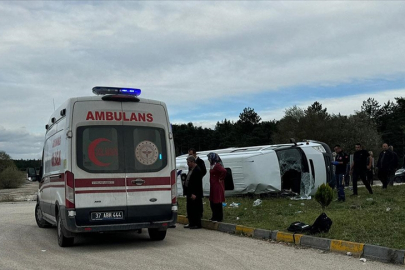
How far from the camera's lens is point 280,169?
18.1 metres

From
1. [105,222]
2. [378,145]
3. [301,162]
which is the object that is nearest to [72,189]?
[105,222]

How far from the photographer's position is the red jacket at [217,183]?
39.5 ft

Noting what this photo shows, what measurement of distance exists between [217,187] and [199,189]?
467 millimetres

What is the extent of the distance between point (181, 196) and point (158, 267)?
46.5 ft

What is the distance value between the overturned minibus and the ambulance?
853 cm

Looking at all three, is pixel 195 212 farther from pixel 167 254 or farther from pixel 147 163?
pixel 167 254

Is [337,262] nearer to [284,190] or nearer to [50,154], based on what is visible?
Answer: [50,154]

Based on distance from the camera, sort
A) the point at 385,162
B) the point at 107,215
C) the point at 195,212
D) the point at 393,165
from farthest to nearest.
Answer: the point at 393,165 → the point at 385,162 → the point at 195,212 → the point at 107,215

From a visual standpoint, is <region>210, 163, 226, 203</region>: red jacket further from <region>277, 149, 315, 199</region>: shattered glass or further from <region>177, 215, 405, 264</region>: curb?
<region>277, 149, 315, 199</region>: shattered glass

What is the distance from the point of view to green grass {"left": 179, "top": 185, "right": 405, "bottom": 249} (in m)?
8.53

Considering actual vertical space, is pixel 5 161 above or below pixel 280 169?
above

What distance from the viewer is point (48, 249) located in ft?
30.4

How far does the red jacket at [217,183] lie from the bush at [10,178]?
50277mm

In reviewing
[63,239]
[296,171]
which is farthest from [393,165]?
[63,239]
